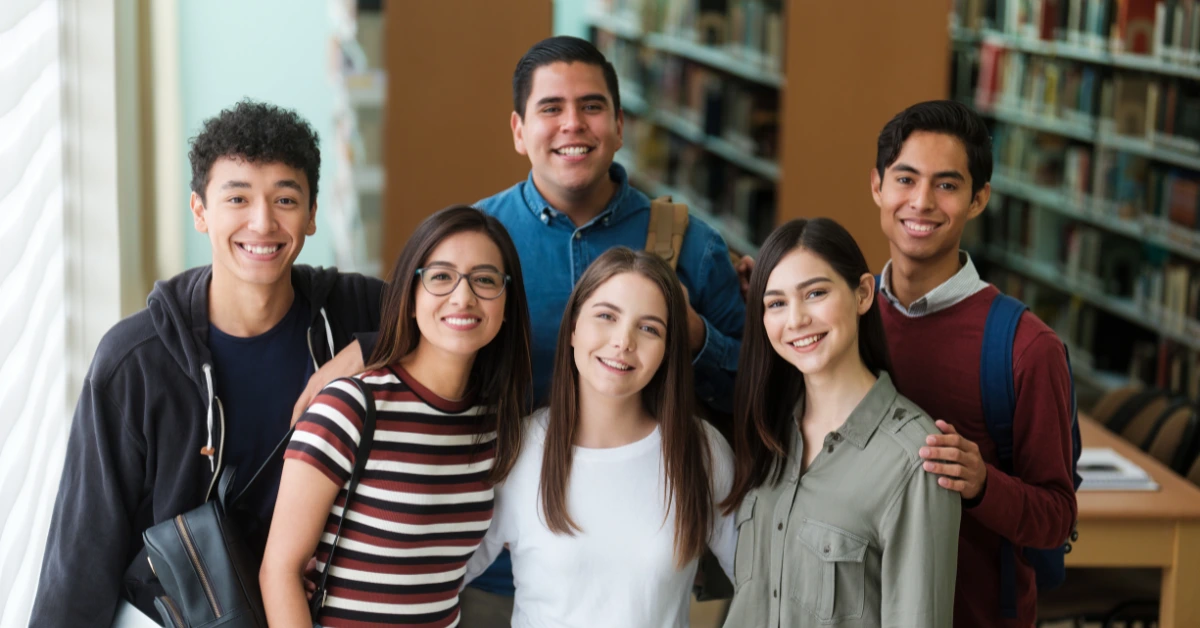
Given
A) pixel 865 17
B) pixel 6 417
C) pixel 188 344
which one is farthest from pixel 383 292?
pixel 865 17

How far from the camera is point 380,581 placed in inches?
68.9

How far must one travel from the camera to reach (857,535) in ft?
5.60

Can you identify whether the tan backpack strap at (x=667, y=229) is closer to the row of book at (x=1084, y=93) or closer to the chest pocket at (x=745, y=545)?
the chest pocket at (x=745, y=545)

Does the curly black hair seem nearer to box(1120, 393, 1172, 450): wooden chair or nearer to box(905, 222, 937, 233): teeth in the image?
box(905, 222, 937, 233): teeth

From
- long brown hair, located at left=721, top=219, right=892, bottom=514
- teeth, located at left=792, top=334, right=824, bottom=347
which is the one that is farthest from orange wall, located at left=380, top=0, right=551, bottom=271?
teeth, located at left=792, top=334, right=824, bottom=347

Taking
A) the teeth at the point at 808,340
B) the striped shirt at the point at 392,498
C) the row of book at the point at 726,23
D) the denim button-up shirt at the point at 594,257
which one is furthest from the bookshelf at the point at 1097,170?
the striped shirt at the point at 392,498

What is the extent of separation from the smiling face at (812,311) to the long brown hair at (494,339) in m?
0.41

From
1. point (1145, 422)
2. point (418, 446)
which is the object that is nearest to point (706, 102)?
point (1145, 422)

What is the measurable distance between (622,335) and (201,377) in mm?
658

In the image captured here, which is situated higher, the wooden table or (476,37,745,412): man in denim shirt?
(476,37,745,412): man in denim shirt

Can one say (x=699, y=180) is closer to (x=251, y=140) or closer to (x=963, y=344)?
(x=963, y=344)

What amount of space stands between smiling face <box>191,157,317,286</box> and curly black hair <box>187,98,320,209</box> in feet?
0.05

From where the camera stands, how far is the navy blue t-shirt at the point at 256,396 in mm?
1817

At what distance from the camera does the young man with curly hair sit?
1731 millimetres
